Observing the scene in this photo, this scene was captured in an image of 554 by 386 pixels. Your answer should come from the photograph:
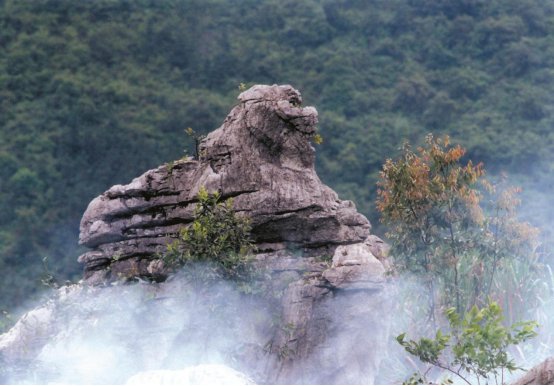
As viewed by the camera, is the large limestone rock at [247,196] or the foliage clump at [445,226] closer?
the large limestone rock at [247,196]

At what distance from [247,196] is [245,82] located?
68.9 ft

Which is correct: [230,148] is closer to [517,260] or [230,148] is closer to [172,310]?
[172,310]

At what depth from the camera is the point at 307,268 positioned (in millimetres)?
10117

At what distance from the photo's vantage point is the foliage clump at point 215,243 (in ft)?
32.6

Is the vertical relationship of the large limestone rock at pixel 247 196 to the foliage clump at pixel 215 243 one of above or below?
above

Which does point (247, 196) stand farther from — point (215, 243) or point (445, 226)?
point (445, 226)

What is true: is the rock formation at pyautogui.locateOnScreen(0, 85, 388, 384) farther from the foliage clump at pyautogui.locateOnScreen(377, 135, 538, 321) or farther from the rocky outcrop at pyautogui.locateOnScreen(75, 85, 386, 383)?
the foliage clump at pyautogui.locateOnScreen(377, 135, 538, 321)

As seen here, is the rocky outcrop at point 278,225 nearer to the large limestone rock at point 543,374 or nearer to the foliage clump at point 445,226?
the foliage clump at point 445,226

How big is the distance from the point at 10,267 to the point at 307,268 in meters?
15.3

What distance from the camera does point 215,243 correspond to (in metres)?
9.97

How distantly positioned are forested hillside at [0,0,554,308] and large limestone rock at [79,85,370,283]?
1443 centimetres

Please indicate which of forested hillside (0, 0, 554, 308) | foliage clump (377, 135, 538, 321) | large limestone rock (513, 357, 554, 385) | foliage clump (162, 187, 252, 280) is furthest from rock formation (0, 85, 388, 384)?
forested hillside (0, 0, 554, 308)

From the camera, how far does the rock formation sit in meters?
9.91

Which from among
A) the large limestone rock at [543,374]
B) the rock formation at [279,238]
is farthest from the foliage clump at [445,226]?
the large limestone rock at [543,374]
